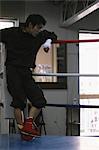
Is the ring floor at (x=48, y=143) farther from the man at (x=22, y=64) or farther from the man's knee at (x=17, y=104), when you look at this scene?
the man's knee at (x=17, y=104)

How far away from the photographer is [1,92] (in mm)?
2703

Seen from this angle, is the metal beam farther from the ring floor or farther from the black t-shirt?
the ring floor

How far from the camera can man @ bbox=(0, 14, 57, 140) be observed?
2.52 metres

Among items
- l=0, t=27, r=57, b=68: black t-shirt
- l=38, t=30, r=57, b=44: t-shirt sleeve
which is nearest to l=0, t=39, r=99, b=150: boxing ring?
l=0, t=27, r=57, b=68: black t-shirt

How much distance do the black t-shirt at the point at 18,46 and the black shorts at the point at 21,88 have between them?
2.2 inches

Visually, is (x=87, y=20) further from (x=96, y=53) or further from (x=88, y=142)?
(x=88, y=142)

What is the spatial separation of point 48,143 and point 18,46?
0.76m

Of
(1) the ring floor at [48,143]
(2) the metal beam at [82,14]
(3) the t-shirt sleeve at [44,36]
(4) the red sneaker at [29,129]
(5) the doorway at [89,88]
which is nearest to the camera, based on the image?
(1) the ring floor at [48,143]

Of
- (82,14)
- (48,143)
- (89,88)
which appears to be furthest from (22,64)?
(89,88)

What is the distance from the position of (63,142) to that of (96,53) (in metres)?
3.49

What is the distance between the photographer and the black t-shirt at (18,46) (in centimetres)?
253

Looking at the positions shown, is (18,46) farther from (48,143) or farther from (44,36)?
(48,143)

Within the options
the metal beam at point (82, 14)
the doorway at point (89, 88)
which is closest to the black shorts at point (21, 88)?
the metal beam at point (82, 14)

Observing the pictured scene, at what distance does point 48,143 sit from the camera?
8.03 feet
